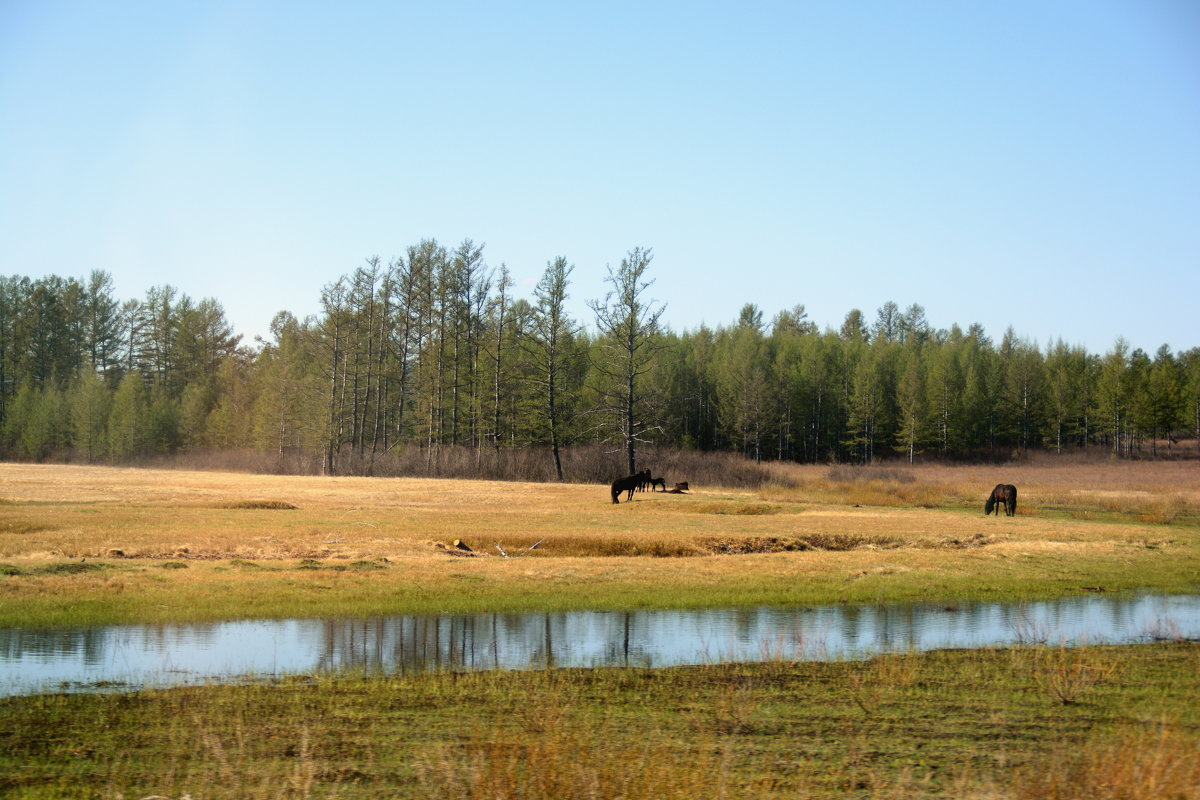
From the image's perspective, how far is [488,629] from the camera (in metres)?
17.6

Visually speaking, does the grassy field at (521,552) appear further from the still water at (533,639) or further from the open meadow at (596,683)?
the still water at (533,639)

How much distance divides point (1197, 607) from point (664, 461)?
1742 inches

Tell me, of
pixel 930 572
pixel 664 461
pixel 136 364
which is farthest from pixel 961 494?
pixel 136 364

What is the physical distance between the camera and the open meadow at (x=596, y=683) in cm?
824

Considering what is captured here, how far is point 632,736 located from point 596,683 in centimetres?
287

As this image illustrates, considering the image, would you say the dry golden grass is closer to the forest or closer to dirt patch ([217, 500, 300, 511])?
dirt patch ([217, 500, 300, 511])

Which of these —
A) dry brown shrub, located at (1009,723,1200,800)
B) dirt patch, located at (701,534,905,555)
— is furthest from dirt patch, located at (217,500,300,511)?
dry brown shrub, located at (1009,723,1200,800)

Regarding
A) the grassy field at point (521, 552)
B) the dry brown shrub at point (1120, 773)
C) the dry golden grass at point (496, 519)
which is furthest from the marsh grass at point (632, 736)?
the dry golden grass at point (496, 519)

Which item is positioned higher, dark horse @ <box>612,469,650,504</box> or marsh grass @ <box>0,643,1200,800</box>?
dark horse @ <box>612,469,650,504</box>

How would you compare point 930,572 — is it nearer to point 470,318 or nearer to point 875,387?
point 470,318

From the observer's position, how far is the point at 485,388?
246ft

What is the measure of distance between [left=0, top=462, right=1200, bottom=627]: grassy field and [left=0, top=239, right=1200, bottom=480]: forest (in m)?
25.1

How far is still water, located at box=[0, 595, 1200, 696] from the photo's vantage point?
45.5 feet

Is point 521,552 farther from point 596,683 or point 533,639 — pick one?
point 596,683
